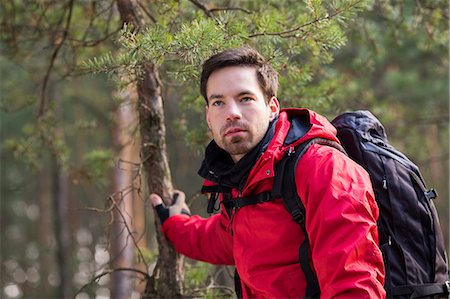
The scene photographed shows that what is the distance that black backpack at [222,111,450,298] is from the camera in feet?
9.23

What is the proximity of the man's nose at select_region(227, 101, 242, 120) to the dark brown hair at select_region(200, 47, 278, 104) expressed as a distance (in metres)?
0.20

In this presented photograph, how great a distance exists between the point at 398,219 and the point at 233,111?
3.32 feet

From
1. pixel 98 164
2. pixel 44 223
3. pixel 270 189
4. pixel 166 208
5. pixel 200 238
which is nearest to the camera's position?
pixel 270 189

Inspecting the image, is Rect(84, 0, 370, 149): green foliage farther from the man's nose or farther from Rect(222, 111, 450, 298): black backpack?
Rect(222, 111, 450, 298): black backpack

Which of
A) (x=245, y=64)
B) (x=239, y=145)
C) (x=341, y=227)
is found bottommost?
(x=341, y=227)

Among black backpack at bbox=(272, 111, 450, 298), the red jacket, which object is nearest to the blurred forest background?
the red jacket

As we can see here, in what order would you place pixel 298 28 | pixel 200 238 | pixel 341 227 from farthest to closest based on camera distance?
1. pixel 200 238
2. pixel 298 28
3. pixel 341 227

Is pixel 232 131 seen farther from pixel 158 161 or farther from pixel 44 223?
pixel 44 223

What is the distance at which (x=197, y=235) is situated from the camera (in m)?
3.93

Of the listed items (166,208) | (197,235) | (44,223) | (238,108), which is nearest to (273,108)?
(238,108)

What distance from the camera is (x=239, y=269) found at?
124 inches

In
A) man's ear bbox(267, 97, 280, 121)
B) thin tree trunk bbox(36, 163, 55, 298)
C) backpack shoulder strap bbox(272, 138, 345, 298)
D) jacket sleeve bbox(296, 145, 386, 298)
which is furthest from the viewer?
thin tree trunk bbox(36, 163, 55, 298)

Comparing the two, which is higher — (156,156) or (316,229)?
(156,156)

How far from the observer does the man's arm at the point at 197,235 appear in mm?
3867
